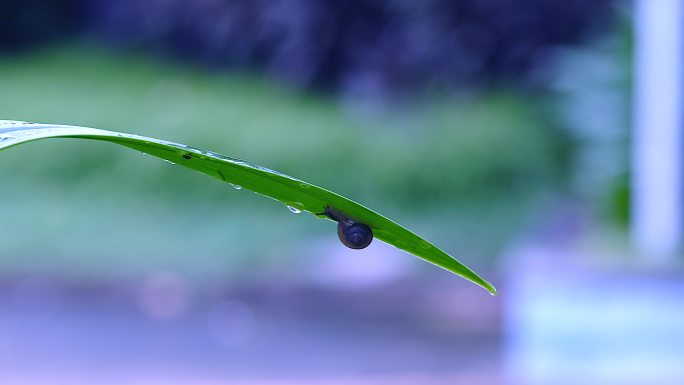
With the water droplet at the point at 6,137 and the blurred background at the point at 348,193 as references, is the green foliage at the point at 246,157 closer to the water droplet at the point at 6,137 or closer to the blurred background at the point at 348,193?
the blurred background at the point at 348,193

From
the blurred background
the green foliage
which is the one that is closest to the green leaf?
the blurred background

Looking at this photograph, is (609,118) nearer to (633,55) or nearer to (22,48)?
(633,55)

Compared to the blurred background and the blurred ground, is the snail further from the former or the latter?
the blurred ground

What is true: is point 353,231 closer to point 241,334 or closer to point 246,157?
point 241,334

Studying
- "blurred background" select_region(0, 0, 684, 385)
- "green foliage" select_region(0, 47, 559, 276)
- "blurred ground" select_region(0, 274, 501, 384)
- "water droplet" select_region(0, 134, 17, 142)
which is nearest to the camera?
"water droplet" select_region(0, 134, 17, 142)

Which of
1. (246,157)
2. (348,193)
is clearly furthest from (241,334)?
(246,157)

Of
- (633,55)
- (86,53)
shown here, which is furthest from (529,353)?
(86,53)

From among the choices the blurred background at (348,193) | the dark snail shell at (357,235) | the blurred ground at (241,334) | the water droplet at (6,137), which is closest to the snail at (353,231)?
the dark snail shell at (357,235)
